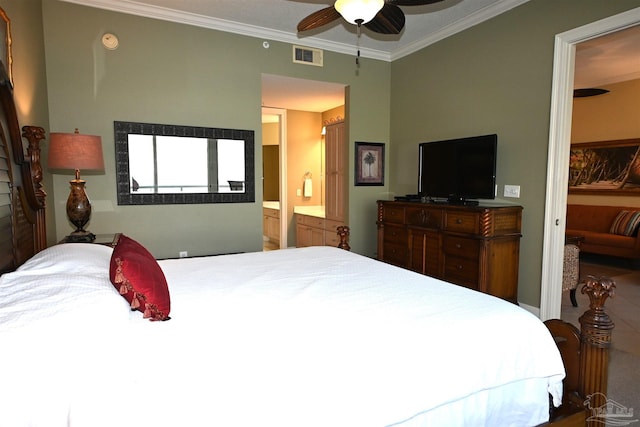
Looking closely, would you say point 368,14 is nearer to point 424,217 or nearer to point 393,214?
point 424,217

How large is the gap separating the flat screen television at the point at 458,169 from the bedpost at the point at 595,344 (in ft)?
7.45

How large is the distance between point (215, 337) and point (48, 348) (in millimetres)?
449

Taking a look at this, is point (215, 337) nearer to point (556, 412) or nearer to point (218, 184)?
point (556, 412)

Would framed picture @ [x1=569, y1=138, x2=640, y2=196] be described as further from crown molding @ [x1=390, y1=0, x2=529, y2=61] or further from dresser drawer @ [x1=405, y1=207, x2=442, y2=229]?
dresser drawer @ [x1=405, y1=207, x2=442, y2=229]

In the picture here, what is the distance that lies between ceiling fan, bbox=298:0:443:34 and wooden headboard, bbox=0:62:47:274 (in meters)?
1.77

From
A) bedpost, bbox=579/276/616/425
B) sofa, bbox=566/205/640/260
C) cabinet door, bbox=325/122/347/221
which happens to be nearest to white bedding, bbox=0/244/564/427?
bedpost, bbox=579/276/616/425

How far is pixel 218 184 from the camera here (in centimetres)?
421

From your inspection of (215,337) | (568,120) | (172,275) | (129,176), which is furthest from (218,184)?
(568,120)

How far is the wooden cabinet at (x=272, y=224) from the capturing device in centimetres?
682

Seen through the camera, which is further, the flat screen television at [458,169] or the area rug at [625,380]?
the flat screen television at [458,169]

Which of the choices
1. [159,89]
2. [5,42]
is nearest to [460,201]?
[159,89]

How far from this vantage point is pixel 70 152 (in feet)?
9.28

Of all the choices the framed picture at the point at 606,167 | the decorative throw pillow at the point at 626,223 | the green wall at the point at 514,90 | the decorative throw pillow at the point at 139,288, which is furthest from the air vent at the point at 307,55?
the decorative throw pillow at the point at 626,223

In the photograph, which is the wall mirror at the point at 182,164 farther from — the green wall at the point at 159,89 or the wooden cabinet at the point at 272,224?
the wooden cabinet at the point at 272,224
